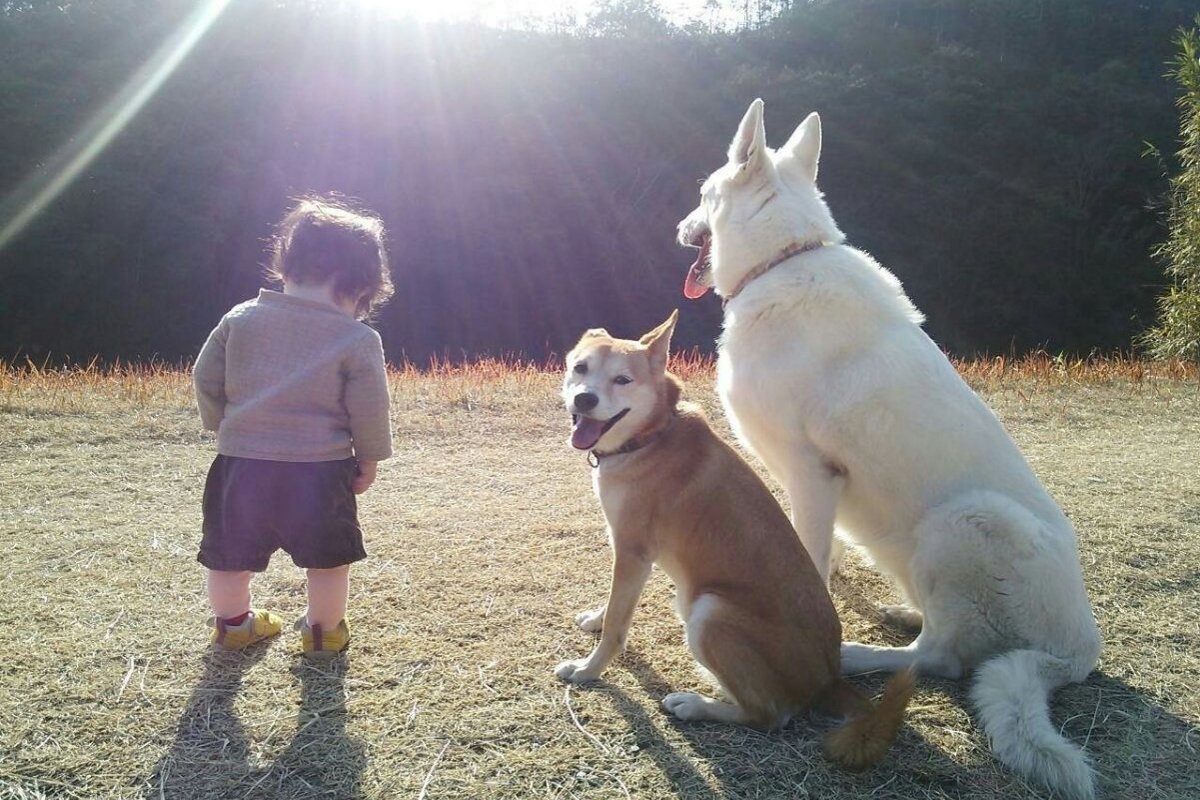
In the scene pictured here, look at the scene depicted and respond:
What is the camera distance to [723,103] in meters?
31.9

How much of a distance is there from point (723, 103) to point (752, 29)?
7.53m

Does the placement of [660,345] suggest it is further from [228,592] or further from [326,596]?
[228,592]

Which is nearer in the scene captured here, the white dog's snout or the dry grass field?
the dry grass field

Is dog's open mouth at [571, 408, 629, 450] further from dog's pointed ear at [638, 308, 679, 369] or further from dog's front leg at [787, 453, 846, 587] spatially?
dog's front leg at [787, 453, 846, 587]

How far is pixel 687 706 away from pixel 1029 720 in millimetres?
893

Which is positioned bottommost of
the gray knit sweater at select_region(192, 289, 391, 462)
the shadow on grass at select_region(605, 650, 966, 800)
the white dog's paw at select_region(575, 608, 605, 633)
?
the white dog's paw at select_region(575, 608, 605, 633)

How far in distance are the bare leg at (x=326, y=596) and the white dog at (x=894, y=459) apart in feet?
4.89

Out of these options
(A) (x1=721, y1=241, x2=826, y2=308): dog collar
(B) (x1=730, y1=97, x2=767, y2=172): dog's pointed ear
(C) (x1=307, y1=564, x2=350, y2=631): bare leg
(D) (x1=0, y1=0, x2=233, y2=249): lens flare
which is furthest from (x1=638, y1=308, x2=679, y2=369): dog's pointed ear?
(D) (x1=0, y1=0, x2=233, y2=249): lens flare

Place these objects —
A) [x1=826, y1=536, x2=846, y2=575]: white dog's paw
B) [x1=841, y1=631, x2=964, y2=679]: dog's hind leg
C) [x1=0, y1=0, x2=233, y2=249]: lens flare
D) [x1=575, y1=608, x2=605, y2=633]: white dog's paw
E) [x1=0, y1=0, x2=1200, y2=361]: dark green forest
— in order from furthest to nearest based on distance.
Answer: [x1=0, y1=0, x2=1200, y2=361]: dark green forest, [x1=0, y1=0, x2=233, y2=249]: lens flare, [x1=826, y1=536, x2=846, y2=575]: white dog's paw, [x1=575, y1=608, x2=605, y2=633]: white dog's paw, [x1=841, y1=631, x2=964, y2=679]: dog's hind leg

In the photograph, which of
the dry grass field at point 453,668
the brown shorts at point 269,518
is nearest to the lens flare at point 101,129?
the dry grass field at point 453,668

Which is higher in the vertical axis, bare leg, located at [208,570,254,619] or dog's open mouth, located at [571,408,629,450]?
dog's open mouth, located at [571,408,629,450]

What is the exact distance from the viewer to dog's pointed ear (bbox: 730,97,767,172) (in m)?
3.22

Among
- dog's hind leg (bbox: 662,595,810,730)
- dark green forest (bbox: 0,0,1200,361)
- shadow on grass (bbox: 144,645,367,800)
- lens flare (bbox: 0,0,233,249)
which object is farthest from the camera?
dark green forest (bbox: 0,0,1200,361)

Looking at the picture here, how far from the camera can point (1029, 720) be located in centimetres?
214
